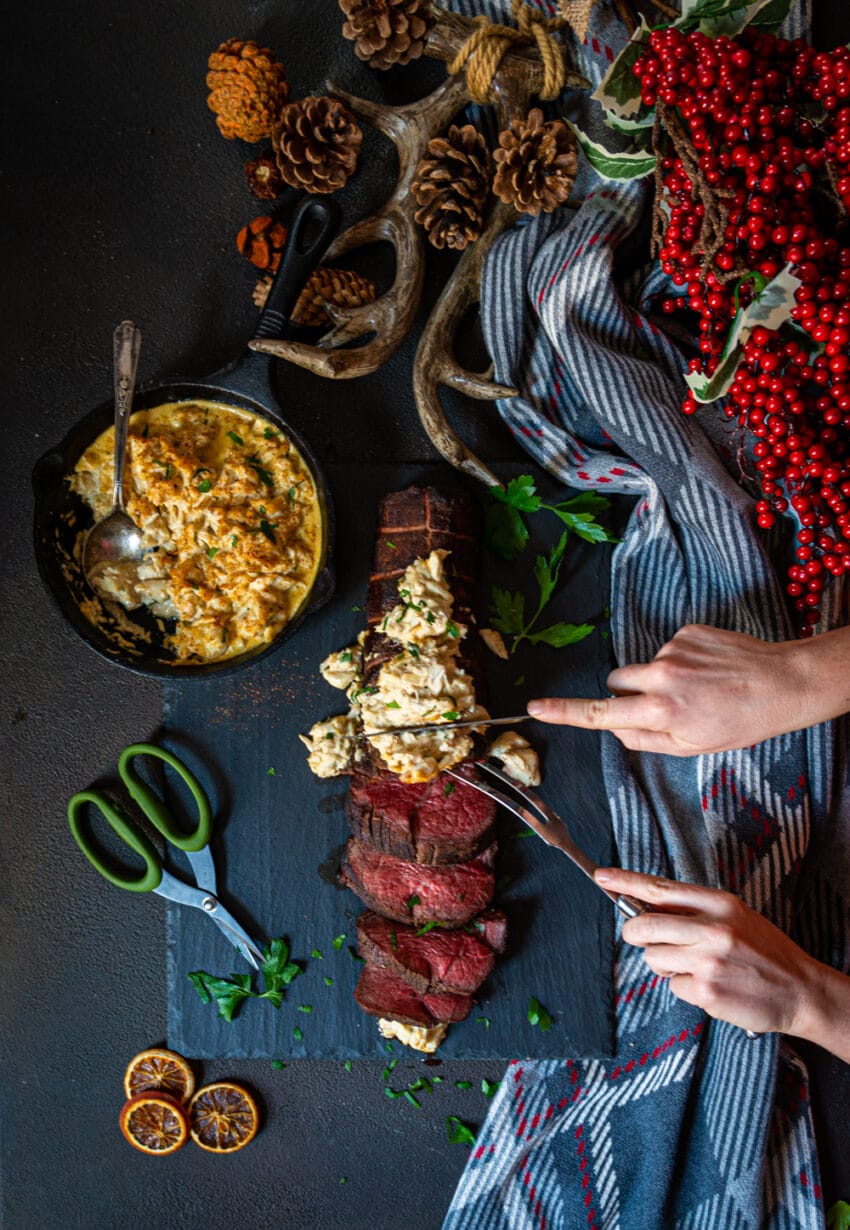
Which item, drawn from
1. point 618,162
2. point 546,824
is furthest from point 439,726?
point 618,162

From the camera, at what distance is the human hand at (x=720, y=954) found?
78.0 inches

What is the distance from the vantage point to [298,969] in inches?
94.0

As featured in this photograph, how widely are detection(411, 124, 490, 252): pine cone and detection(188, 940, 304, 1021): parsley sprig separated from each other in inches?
71.4

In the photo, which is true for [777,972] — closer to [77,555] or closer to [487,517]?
[487,517]

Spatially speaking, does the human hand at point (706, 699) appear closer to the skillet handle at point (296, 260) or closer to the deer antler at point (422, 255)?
the deer antler at point (422, 255)

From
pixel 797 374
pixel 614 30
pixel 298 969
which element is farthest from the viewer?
pixel 298 969

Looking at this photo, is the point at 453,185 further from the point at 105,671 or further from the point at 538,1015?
the point at 538,1015

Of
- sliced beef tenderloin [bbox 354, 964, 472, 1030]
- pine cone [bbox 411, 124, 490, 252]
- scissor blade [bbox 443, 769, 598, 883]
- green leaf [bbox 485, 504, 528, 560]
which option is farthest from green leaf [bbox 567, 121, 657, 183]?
sliced beef tenderloin [bbox 354, 964, 472, 1030]

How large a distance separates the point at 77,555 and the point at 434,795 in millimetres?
1048

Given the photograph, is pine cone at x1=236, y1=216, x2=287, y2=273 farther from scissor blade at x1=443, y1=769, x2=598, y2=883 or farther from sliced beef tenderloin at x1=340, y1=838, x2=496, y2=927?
sliced beef tenderloin at x1=340, y1=838, x2=496, y2=927

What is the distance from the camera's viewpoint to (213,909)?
2.37 m

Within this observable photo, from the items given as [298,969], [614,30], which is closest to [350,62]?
[614,30]

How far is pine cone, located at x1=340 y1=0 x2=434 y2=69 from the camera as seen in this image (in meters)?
2.18

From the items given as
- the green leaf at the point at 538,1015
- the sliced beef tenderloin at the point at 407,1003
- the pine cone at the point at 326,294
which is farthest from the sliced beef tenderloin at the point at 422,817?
the pine cone at the point at 326,294
